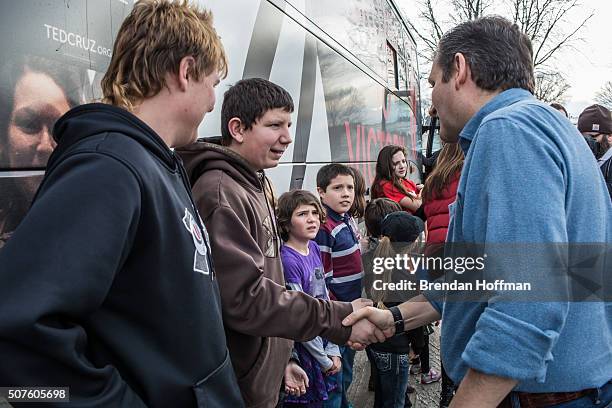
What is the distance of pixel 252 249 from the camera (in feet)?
6.09

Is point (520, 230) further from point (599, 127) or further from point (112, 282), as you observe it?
point (599, 127)

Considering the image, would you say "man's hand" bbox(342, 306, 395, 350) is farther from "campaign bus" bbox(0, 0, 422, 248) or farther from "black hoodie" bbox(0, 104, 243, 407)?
"campaign bus" bbox(0, 0, 422, 248)

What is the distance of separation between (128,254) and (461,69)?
113 cm

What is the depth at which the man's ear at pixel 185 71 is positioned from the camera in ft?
4.66

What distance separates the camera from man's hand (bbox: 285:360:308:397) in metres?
2.43

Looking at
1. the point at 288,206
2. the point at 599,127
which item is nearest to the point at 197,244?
the point at 288,206

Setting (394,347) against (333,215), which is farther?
(333,215)

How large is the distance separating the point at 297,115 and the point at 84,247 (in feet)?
11.1

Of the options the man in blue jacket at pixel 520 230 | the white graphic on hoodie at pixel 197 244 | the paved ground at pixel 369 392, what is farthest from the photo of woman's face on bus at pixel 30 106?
the paved ground at pixel 369 392


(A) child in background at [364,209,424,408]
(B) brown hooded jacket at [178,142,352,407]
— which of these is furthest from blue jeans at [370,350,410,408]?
(B) brown hooded jacket at [178,142,352,407]

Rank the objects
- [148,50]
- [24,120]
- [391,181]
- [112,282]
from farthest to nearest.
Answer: [391,181] < [24,120] < [148,50] < [112,282]

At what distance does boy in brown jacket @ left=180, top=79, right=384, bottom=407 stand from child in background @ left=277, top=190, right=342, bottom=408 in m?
0.69

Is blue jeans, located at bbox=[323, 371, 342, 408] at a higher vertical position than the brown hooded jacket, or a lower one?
lower

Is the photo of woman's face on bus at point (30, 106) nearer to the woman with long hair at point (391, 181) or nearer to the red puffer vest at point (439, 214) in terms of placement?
the red puffer vest at point (439, 214)
